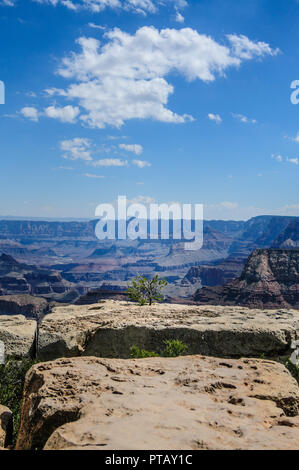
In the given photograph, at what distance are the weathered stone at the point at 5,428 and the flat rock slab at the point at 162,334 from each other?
528cm

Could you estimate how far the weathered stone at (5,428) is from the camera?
8258mm

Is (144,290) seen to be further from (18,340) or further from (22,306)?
Answer: (22,306)

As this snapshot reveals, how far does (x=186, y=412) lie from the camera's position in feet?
21.5

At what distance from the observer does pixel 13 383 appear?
13.3 meters

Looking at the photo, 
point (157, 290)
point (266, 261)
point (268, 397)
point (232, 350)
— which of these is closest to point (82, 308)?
point (157, 290)

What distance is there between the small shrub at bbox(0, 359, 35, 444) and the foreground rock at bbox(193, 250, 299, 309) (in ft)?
A: 358

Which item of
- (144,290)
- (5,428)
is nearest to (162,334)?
(5,428)

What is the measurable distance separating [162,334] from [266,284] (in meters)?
116

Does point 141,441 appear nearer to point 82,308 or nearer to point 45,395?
point 45,395

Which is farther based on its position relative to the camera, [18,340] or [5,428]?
[18,340]


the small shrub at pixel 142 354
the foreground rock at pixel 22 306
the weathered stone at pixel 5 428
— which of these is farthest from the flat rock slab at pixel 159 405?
the foreground rock at pixel 22 306

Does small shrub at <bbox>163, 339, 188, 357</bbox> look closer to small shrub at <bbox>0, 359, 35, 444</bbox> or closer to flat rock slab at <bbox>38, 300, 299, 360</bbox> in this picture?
flat rock slab at <bbox>38, 300, 299, 360</bbox>

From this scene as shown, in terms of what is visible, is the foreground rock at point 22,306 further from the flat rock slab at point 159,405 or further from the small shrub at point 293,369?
the flat rock slab at point 159,405
